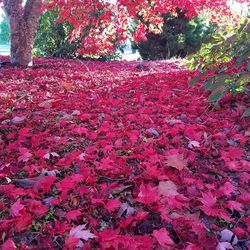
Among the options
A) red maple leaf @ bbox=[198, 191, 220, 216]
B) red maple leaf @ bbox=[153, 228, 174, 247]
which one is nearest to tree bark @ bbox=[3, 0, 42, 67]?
red maple leaf @ bbox=[198, 191, 220, 216]

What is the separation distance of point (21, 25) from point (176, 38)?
624cm

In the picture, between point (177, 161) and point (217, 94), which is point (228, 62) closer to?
point (217, 94)

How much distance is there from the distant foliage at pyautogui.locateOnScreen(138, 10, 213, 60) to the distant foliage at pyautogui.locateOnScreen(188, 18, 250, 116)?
7026 mm

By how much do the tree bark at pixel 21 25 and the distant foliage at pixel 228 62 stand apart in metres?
3.13

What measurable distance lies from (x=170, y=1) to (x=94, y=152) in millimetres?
5070

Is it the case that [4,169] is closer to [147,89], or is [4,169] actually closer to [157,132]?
[157,132]

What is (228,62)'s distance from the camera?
12.4ft

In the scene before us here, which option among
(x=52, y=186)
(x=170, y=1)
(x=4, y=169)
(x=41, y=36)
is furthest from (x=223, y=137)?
(x=41, y=36)

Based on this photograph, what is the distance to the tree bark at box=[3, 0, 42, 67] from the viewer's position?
19.1 feet

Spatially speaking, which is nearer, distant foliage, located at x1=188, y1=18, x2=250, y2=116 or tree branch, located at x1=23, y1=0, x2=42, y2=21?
distant foliage, located at x1=188, y1=18, x2=250, y2=116

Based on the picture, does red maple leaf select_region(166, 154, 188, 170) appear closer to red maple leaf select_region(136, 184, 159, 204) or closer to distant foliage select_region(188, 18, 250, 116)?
red maple leaf select_region(136, 184, 159, 204)

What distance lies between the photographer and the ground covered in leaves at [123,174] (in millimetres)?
1483

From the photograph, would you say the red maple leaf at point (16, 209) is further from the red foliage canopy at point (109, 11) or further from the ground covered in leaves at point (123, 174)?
the red foliage canopy at point (109, 11)

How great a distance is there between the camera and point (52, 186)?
1818mm
